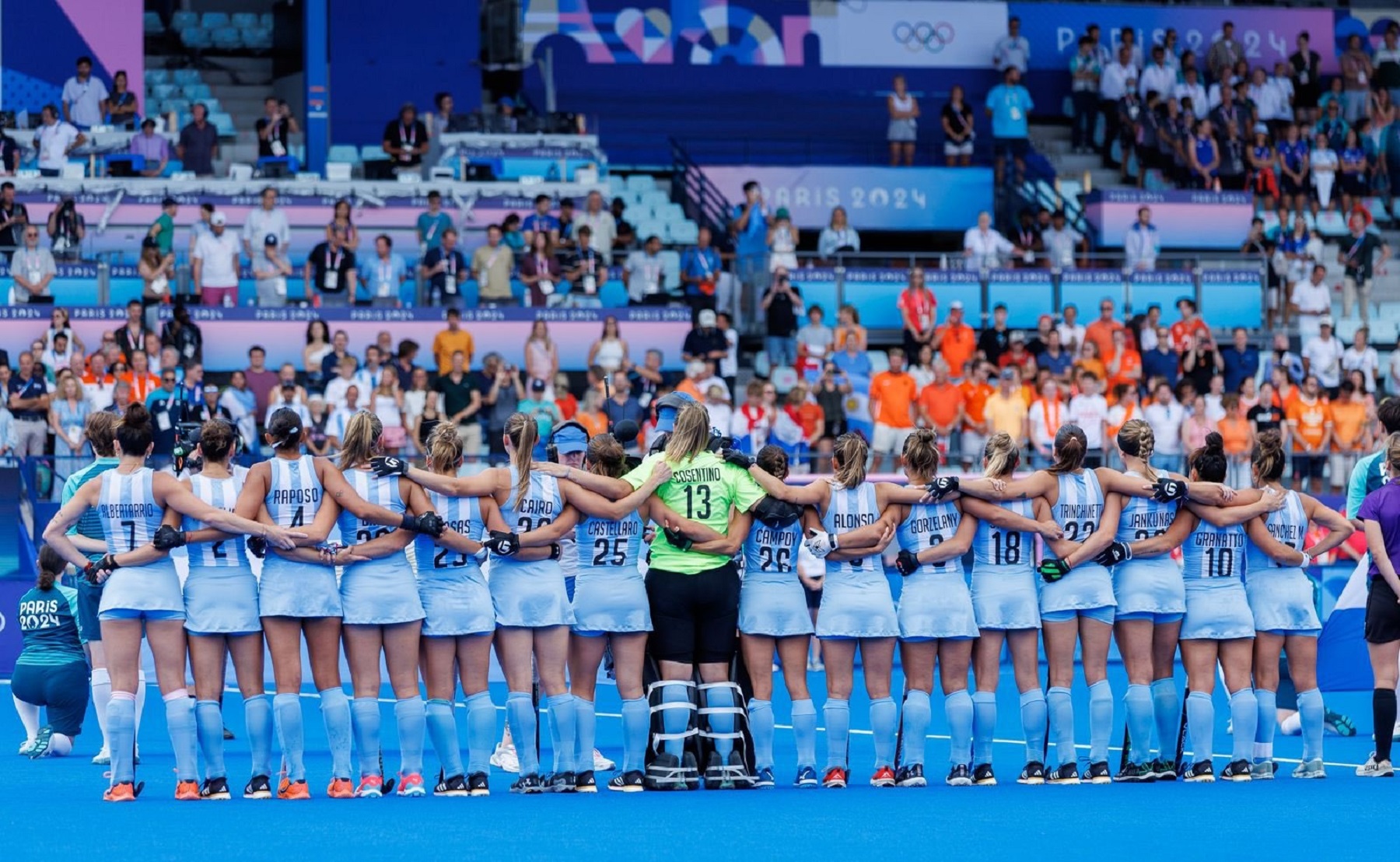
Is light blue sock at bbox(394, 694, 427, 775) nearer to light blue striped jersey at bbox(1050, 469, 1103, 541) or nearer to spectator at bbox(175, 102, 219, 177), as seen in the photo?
light blue striped jersey at bbox(1050, 469, 1103, 541)

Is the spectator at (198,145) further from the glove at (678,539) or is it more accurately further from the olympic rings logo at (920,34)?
the glove at (678,539)

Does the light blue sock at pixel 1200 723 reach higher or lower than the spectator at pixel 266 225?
lower

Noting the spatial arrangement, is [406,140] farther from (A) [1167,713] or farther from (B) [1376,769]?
(B) [1376,769]

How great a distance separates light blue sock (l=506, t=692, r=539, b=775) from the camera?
34.7 feet

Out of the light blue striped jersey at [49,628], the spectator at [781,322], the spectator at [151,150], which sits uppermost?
the spectator at [151,150]

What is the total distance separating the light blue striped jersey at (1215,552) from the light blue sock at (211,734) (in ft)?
16.7

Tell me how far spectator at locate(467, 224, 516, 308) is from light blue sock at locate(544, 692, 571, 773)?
14.6m

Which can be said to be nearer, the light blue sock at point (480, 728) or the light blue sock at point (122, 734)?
the light blue sock at point (122, 734)

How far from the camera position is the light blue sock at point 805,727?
1095cm

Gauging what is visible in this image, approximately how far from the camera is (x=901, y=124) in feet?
105

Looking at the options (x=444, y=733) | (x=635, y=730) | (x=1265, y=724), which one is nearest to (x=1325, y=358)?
(x=1265, y=724)

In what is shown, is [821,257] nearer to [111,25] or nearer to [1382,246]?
[1382,246]

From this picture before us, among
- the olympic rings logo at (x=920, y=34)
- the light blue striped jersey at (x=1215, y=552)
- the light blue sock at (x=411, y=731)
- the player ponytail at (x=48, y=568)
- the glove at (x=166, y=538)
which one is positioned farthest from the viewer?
the olympic rings logo at (x=920, y=34)

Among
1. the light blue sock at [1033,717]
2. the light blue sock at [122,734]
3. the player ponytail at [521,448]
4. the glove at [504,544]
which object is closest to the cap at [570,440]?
the player ponytail at [521,448]
